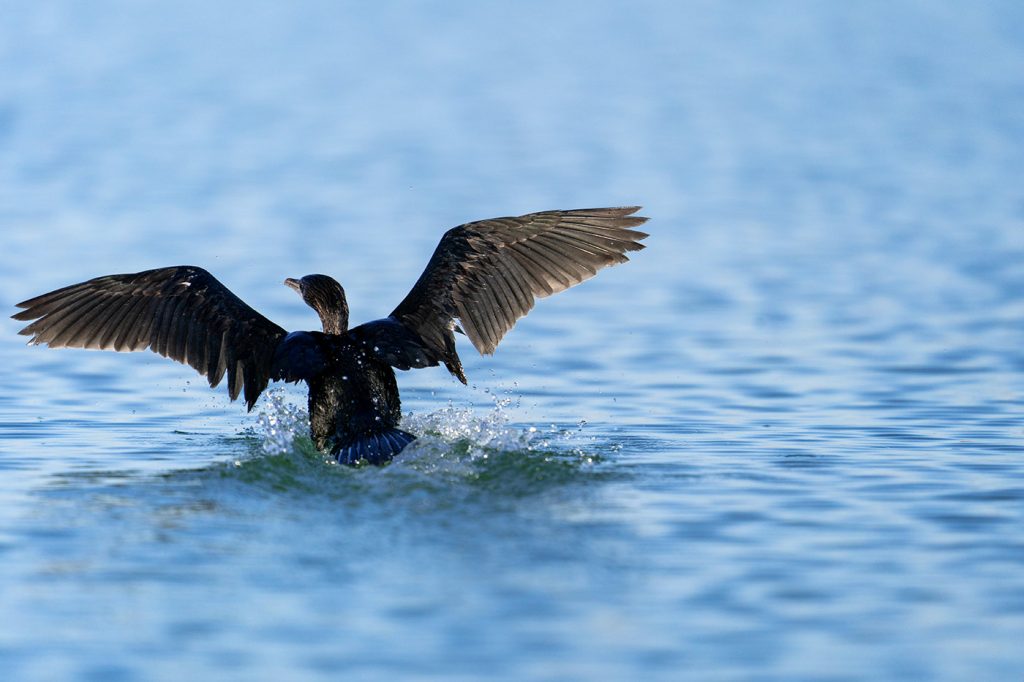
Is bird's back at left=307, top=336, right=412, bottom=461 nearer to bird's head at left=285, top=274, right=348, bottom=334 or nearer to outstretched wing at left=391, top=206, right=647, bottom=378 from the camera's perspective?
bird's head at left=285, top=274, right=348, bottom=334

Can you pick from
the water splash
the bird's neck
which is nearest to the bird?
the bird's neck

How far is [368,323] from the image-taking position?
26.7 ft

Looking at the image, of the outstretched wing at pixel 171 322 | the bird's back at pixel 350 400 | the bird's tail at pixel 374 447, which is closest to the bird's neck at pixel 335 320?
the outstretched wing at pixel 171 322

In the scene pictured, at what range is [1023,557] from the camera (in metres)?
6.26

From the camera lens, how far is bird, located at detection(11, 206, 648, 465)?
8.09m

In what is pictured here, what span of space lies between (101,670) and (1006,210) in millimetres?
13348

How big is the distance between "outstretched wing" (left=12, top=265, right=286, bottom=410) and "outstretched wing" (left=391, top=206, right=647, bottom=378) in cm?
84

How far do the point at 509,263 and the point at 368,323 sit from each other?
0.89 m

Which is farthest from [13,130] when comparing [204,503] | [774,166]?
[204,503]

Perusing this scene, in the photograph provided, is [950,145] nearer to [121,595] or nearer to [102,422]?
[102,422]

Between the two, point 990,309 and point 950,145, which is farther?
point 950,145

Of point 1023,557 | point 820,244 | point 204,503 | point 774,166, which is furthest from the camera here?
point 774,166

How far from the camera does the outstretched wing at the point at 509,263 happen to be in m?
8.45

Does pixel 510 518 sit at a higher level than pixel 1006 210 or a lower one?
lower
